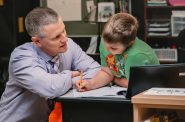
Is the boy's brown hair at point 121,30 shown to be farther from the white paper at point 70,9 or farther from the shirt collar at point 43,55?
the white paper at point 70,9

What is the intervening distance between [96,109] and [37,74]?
358 millimetres

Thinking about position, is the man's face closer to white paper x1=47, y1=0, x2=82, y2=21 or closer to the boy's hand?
the boy's hand

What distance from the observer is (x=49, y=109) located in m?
2.12

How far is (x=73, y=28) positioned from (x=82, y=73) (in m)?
3.06

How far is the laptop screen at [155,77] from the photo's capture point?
1694 mm

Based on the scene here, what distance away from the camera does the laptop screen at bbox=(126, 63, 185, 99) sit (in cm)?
169

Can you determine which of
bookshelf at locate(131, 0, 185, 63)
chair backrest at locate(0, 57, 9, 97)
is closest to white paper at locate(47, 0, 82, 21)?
bookshelf at locate(131, 0, 185, 63)

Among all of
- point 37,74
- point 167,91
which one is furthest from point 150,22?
point 167,91

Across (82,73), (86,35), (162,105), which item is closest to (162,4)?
(86,35)

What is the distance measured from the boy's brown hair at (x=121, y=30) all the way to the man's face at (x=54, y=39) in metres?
0.23

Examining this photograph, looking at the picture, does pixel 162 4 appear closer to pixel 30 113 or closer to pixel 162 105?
pixel 30 113

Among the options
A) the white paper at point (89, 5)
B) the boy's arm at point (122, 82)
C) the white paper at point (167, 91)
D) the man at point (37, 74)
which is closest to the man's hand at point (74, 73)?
the man at point (37, 74)

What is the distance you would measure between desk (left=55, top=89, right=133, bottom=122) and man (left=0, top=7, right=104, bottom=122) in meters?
0.10

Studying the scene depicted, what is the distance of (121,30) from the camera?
202cm
